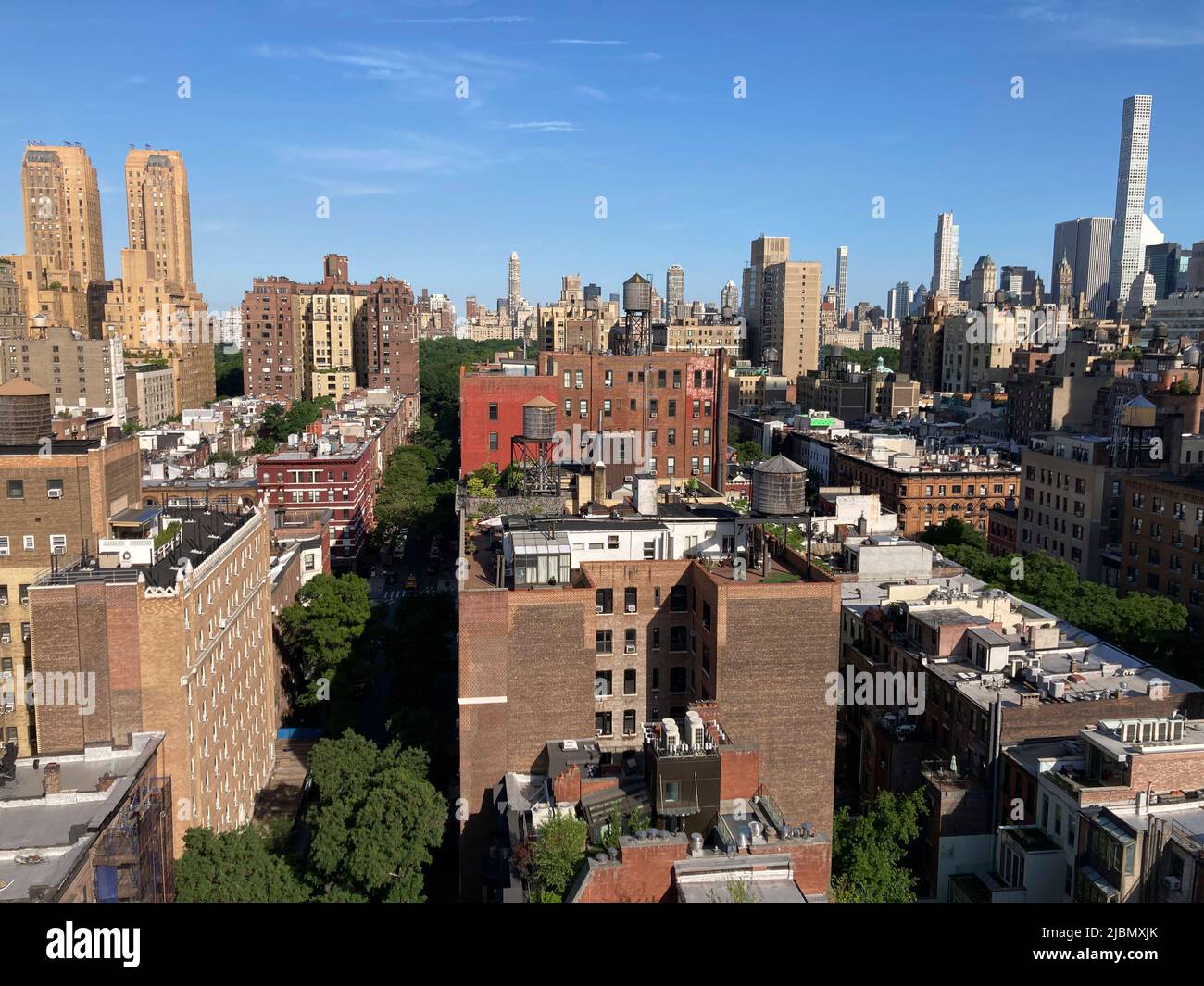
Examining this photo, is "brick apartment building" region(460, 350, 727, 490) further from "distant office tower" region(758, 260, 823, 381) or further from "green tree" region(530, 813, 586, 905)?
"distant office tower" region(758, 260, 823, 381)

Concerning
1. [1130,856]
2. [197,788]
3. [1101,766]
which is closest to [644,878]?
[1130,856]

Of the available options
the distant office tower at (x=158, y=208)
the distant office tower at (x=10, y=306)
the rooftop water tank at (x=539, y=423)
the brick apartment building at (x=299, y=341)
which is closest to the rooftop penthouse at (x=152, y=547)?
the rooftop water tank at (x=539, y=423)

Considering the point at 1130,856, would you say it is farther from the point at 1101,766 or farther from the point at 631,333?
the point at 631,333

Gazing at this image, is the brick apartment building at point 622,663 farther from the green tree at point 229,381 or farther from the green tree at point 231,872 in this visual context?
the green tree at point 229,381

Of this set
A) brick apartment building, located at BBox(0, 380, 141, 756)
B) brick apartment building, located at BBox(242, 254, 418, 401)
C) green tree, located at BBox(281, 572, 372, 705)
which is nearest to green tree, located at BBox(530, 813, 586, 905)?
brick apartment building, located at BBox(0, 380, 141, 756)

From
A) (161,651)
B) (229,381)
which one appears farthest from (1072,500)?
(229,381)
